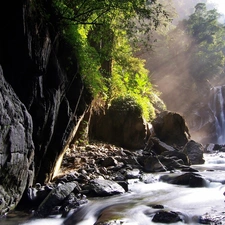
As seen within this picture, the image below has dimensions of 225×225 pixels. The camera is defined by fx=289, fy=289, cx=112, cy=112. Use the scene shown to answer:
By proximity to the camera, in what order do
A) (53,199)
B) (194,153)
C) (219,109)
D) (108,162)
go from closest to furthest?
(53,199) < (108,162) < (194,153) < (219,109)

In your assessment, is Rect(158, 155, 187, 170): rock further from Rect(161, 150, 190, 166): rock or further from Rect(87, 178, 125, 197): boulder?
Rect(87, 178, 125, 197): boulder

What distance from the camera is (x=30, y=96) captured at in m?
7.15

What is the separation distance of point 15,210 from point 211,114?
29.2m

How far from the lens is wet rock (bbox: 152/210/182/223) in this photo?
19.3 ft

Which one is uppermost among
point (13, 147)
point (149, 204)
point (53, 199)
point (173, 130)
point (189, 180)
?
point (13, 147)

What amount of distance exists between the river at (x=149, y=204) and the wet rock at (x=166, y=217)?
12 cm

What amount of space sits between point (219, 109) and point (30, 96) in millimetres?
28420

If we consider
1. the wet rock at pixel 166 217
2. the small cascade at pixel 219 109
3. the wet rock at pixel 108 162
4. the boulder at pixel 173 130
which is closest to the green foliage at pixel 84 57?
the wet rock at pixel 108 162

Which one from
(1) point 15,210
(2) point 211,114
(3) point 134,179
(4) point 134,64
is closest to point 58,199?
(1) point 15,210

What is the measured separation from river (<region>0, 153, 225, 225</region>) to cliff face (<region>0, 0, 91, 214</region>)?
1.42 m

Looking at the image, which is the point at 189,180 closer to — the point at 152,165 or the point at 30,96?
the point at 152,165

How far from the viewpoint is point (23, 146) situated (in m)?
6.55

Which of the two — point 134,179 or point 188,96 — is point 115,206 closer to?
point 134,179

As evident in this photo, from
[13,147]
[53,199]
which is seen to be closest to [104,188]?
[53,199]
